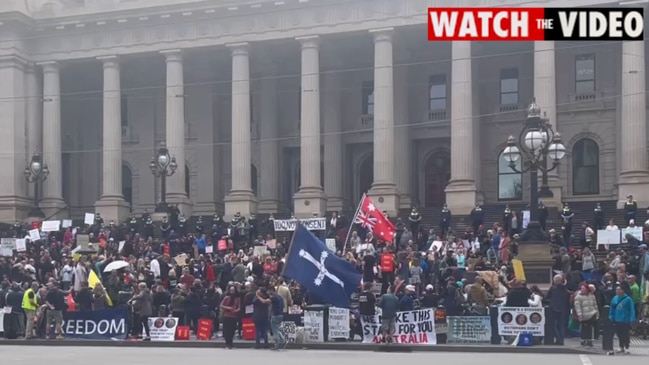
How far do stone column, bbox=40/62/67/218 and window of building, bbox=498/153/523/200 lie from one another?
2187cm

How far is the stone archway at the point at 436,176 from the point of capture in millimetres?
56438

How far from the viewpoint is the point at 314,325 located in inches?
1084

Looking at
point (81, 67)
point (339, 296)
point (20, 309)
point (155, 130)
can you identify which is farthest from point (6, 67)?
point (339, 296)

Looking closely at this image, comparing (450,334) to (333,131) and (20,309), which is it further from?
(333,131)

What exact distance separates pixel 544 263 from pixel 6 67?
34581 mm

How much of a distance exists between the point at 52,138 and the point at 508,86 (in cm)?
2282

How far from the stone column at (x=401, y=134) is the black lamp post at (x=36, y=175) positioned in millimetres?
16229

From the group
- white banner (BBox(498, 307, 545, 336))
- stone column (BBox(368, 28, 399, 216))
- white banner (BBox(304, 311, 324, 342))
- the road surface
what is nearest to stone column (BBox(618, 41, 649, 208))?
stone column (BBox(368, 28, 399, 216))

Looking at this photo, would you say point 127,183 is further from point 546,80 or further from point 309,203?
point 546,80

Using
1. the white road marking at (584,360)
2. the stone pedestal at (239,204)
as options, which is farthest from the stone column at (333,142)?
the white road marking at (584,360)

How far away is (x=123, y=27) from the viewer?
54438 millimetres

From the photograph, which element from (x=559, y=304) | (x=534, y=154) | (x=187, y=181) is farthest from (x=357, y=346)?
(x=187, y=181)

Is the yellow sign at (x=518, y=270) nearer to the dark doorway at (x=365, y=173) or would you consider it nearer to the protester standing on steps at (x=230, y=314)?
the protester standing on steps at (x=230, y=314)

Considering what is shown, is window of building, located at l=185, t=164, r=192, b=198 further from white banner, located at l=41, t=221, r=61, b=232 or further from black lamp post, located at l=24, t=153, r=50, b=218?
white banner, located at l=41, t=221, r=61, b=232
